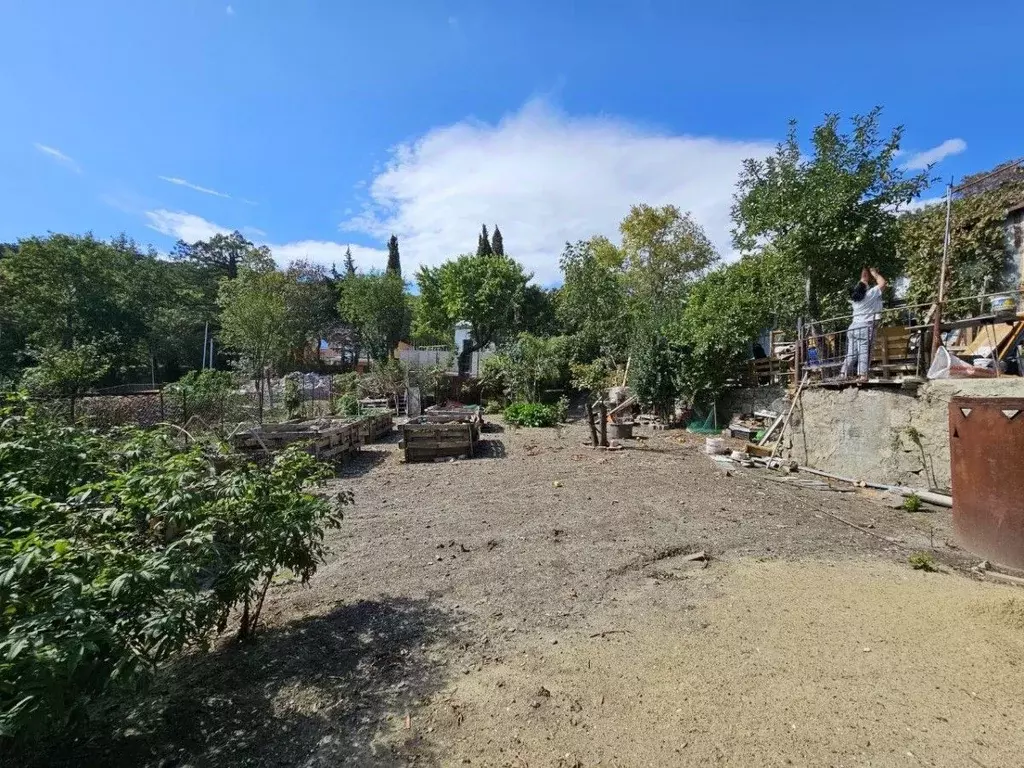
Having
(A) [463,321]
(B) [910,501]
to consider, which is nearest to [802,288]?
(B) [910,501]

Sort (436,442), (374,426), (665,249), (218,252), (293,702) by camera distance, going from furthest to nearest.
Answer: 1. (218,252)
2. (665,249)
3. (374,426)
4. (436,442)
5. (293,702)

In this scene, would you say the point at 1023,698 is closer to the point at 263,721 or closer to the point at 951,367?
the point at 263,721

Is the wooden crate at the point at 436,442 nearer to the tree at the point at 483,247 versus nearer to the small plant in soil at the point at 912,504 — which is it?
the small plant in soil at the point at 912,504

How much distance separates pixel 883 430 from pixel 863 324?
174cm

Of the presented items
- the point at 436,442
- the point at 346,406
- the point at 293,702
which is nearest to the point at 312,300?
the point at 346,406

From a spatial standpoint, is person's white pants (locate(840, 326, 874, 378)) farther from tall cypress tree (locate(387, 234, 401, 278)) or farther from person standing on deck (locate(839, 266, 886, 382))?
tall cypress tree (locate(387, 234, 401, 278))

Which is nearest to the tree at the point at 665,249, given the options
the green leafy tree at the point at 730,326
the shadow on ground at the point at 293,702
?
the green leafy tree at the point at 730,326

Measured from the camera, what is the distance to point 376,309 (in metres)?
32.9

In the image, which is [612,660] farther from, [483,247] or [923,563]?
[483,247]

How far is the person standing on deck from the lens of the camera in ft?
25.8

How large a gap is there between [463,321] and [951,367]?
26108mm

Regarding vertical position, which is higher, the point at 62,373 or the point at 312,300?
the point at 312,300

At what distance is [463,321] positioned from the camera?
102ft

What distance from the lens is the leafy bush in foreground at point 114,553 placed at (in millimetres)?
1672
